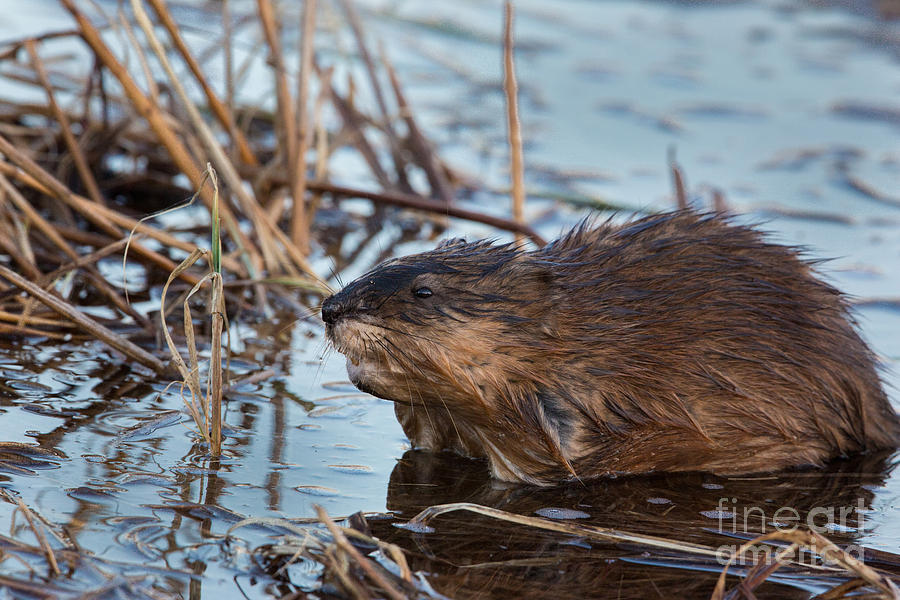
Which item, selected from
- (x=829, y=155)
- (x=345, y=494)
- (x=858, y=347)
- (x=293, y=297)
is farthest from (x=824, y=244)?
(x=345, y=494)

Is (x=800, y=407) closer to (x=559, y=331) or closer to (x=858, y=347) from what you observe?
(x=858, y=347)

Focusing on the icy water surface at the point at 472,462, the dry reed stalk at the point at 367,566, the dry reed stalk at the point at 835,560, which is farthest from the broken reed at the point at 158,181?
the dry reed stalk at the point at 835,560

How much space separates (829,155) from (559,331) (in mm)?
4702

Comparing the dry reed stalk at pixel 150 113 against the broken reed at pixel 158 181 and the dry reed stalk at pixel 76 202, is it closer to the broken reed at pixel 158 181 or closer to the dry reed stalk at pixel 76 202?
the broken reed at pixel 158 181

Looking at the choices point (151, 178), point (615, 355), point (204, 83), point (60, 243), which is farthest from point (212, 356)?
point (151, 178)

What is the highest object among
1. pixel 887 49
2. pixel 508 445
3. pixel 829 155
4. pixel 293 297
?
pixel 887 49

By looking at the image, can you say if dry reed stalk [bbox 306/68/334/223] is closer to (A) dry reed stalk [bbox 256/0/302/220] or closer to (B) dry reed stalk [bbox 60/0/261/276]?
(A) dry reed stalk [bbox 256/0/302/220]

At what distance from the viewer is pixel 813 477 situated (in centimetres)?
399

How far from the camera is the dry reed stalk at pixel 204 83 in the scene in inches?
185

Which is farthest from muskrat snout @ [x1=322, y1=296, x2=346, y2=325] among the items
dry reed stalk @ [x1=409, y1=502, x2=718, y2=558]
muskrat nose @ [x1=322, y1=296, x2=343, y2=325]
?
dry reed stalk @ [x1=409, y1=502, x2=718, y2=558]

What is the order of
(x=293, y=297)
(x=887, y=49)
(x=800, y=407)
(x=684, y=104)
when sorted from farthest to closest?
(x=887, y=49), (x=684, y=104), (x=293, y=297), (x=800, y=407)

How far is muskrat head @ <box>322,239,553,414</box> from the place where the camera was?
11.8 ft

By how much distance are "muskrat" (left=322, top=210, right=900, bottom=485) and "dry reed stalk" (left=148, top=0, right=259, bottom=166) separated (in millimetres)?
1487

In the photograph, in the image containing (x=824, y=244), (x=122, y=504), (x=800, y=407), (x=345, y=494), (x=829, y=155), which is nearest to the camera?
(x=122, y=504)
